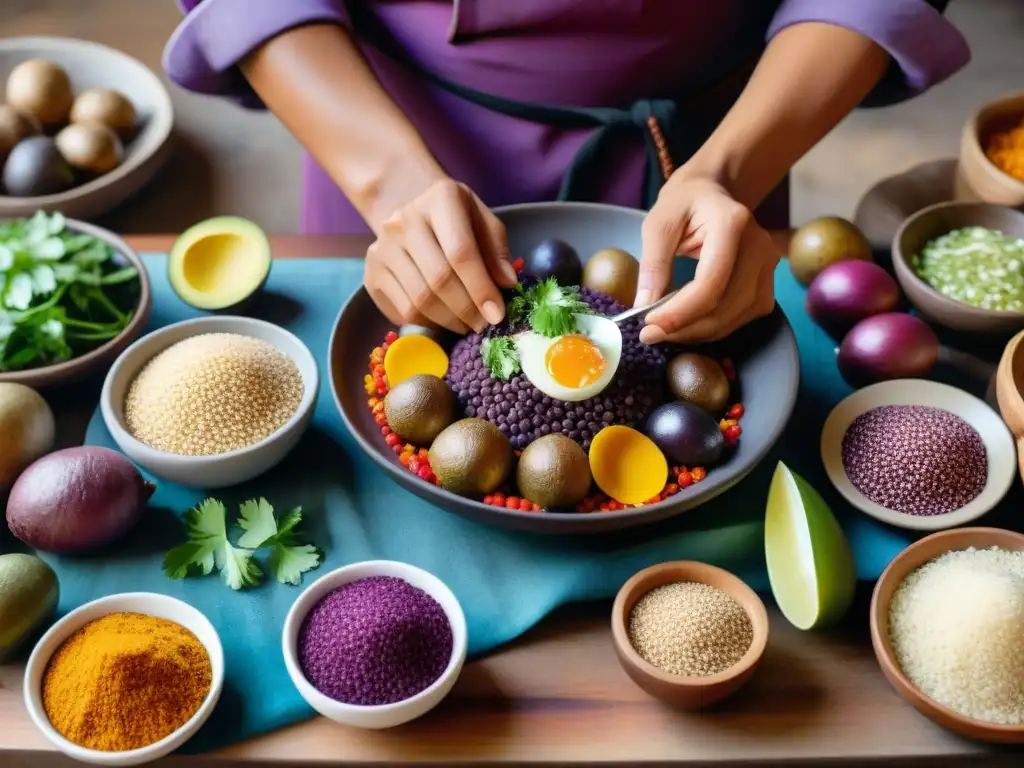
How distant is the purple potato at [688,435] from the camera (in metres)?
0.93

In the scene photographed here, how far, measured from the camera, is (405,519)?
98cm

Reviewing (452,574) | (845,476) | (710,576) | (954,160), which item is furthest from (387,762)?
(954,160)

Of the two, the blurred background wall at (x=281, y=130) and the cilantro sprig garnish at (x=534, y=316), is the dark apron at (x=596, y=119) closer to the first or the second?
the cilantro sprig garnish at (x=534, y=316)

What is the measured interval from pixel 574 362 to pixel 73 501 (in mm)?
506

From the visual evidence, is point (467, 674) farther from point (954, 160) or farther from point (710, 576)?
point (954, 160)

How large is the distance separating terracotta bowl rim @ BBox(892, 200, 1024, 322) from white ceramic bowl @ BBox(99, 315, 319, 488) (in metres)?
0.70

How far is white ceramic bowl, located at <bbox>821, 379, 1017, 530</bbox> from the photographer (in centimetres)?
92

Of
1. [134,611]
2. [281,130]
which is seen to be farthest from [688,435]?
[281,130]

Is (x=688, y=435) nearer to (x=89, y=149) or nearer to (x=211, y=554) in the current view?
(x=211, y=554)

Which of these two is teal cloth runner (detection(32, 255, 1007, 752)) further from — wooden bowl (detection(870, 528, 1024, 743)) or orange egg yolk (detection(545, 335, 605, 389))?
orange egg yolk (detection(545, 335, 605, 389))

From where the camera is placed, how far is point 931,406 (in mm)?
1009

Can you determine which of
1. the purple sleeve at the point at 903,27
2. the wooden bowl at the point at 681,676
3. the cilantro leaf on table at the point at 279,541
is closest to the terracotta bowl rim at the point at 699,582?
the wooden bowl at the point at 681,676

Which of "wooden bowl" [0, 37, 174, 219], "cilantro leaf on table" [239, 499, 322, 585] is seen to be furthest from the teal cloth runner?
"wooden bowl" [0, 37, 174, 219]

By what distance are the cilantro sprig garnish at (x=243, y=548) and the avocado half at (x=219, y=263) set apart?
1.03ft
